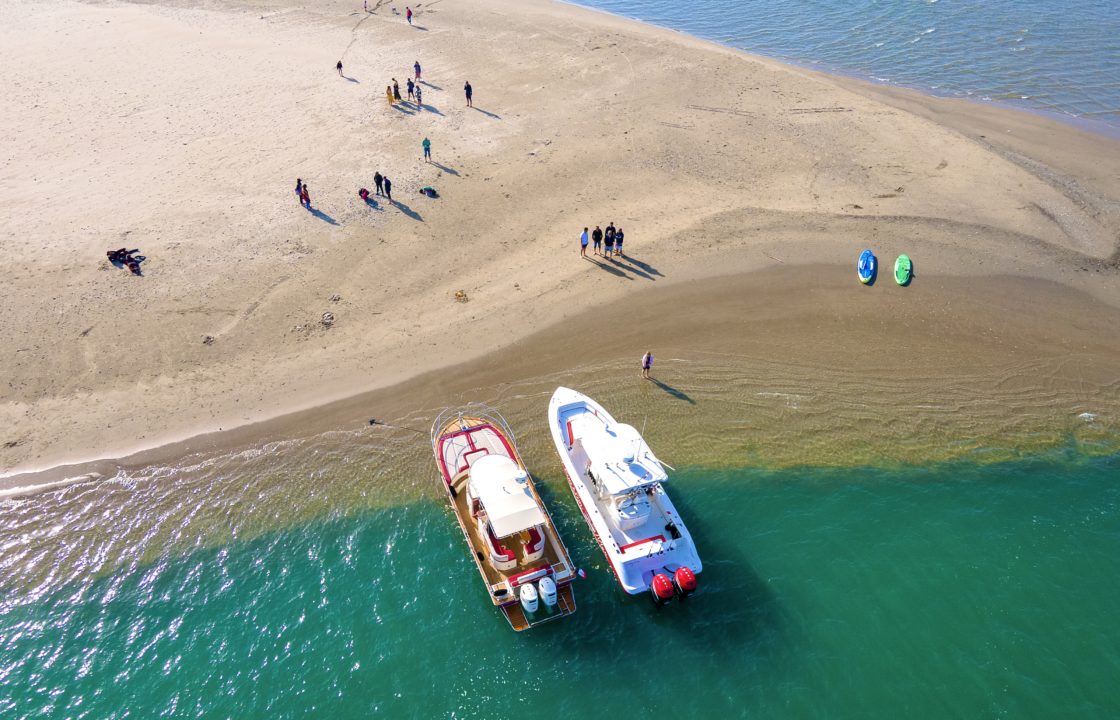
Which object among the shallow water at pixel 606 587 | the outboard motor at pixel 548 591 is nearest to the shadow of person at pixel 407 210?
the shallow water at pixel 606 587

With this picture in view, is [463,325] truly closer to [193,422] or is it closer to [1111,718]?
[193,422]

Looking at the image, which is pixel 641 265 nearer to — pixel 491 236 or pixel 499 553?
pixel 491 236

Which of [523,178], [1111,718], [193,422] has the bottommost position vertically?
[1111,718]

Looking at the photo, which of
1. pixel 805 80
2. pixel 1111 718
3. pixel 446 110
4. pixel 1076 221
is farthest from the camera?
pixel 805 80

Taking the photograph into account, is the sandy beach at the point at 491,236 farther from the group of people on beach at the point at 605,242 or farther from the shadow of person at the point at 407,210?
the group of people on beach at the point at 605,242

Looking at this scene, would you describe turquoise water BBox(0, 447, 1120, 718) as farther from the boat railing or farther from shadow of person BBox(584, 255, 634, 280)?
shadow of person BBox(584, 255, 634, 280)

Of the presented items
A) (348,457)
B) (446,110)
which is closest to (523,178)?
(446,110)

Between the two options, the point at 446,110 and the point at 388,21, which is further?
the point at 388,21
